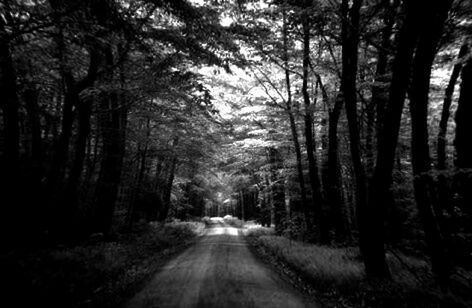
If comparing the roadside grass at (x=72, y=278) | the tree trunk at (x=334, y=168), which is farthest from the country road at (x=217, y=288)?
the tree trunk at (x=334, y=168)

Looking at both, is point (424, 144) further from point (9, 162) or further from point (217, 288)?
point (9, 162)

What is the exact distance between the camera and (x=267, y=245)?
16047mm

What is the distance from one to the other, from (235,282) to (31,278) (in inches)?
183

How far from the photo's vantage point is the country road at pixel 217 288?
6.51 metres

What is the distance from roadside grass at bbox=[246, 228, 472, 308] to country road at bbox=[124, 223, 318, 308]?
2.22 ft

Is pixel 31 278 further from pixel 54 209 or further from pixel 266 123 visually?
pixel 266 123

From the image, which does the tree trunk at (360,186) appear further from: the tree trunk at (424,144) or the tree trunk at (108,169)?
the tree trunk at (108,169)

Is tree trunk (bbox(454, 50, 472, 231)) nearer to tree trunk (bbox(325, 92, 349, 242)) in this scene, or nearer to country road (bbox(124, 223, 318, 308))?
tree trunk (bbox(325, 92, 349, 242))

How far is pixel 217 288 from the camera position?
766 cm

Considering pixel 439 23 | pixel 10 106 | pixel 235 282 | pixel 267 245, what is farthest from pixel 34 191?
pixel 439 23

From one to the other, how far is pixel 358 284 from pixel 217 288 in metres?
3.25

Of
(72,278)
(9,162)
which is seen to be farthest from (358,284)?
(9,162)

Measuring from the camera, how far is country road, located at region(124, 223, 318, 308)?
6508 millimetres

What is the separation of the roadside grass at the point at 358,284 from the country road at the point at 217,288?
0.68 metres
